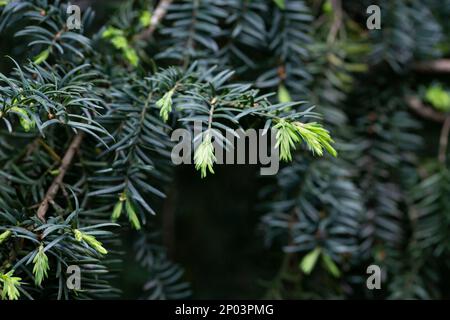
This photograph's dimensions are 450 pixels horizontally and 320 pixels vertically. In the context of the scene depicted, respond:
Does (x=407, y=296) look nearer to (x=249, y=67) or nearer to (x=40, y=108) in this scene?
(x=249, y=67)

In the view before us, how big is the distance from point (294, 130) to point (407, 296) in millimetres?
495

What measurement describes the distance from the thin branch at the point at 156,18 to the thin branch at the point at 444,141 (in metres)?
0.61

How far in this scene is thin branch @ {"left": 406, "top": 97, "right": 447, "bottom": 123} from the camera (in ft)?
3.56

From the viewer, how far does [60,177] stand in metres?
0.67

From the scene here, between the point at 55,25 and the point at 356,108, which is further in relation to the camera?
the point at 356,108

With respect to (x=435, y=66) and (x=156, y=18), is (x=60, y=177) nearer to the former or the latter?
(x=156, y=18)

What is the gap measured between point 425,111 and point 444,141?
0.34 ft

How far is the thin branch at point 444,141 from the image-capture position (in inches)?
39.6

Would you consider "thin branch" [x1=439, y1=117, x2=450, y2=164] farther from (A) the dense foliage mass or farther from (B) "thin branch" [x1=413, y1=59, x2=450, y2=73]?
(B) "thin branch" [x1=413, y1=59, x2=450, y2=73]

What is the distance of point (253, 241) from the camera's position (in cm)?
119

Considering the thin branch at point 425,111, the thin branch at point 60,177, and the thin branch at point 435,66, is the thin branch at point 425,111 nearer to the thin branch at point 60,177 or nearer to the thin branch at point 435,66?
the thin branch at point 435,66

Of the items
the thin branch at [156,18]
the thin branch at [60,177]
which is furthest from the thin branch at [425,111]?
the thin branch at [60,177]

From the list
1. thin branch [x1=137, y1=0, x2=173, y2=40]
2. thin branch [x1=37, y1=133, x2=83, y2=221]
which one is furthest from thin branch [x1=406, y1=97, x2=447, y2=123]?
thin branch [x1=37, y1=133, x2=83, y2=221]

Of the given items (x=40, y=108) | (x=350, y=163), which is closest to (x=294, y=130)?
(x=40, y=108)
